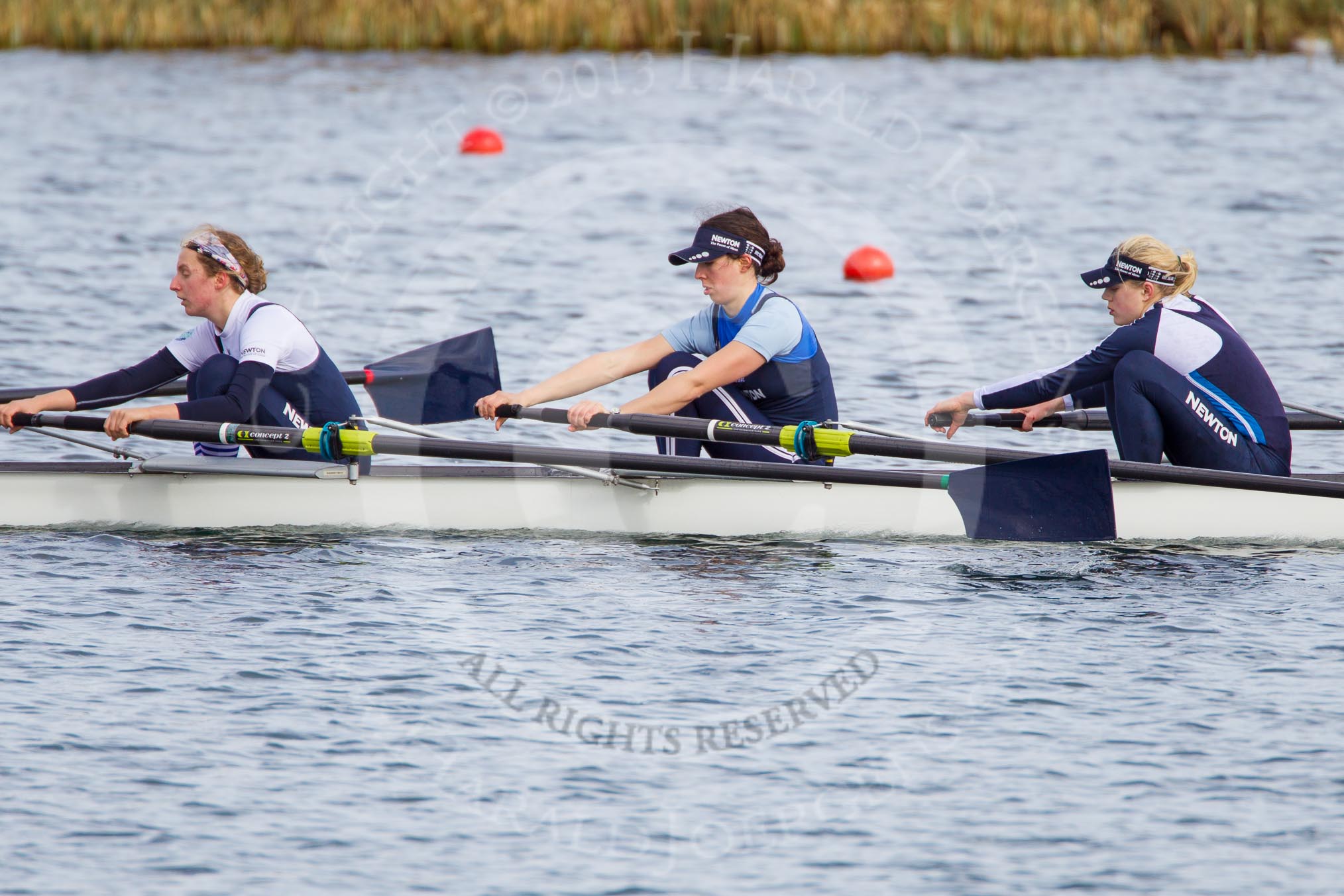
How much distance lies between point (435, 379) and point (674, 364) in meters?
1.82

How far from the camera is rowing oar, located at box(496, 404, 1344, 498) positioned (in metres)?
7.28

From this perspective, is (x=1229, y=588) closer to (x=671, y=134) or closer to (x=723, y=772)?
(x=723, y=772)

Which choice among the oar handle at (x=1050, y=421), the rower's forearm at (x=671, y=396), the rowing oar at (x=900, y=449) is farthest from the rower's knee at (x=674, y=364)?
the oar handle at (x=1050, y=421)

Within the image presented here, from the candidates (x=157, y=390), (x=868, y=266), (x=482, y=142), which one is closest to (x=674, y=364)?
(x=157, y=390)

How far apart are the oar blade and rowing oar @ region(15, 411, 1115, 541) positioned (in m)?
1.57

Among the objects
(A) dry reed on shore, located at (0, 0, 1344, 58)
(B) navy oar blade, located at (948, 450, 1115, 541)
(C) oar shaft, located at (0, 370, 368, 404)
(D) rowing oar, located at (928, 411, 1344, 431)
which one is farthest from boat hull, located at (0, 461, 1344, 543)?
(A) dry reed on shore, located at (0, 0, 1344, 58)

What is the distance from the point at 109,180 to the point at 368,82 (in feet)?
19.3

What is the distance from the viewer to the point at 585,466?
7461mm

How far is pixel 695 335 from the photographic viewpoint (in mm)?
7773

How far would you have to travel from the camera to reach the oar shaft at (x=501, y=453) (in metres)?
7.37

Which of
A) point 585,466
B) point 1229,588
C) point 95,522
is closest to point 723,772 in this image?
point 585,466

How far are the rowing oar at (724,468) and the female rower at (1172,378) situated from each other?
1.92 feet

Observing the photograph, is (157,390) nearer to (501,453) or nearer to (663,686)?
(501,453)

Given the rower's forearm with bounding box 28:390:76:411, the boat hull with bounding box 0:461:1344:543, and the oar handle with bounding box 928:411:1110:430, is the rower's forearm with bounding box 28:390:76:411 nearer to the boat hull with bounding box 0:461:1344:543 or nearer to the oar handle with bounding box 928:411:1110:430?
the boat hull with bounding box 0:461:1344:543
